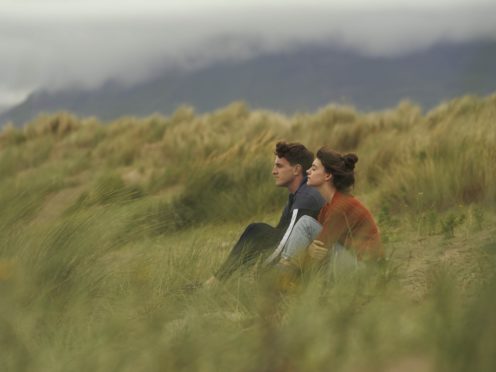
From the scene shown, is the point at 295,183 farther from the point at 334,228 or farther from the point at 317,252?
the point at 317,252

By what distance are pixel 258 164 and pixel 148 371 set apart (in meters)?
8.24

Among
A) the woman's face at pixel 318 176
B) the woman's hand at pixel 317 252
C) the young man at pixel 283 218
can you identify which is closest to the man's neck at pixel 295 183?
the young man at pixel 283 218

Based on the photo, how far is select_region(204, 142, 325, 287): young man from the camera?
5.20m

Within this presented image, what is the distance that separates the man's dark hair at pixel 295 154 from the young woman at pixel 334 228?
1.93 feet

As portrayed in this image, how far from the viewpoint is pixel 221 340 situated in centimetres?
309

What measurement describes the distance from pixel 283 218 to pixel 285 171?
0.30m

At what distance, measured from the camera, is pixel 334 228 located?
5.21m

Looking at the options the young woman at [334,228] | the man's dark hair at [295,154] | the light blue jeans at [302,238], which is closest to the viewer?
the young woman at [334,228]

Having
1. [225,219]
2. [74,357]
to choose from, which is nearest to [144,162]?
[225,219]

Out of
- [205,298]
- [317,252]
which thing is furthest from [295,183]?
[205,298]

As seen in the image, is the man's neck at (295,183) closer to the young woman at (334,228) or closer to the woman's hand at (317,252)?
the young woman at (334,228)

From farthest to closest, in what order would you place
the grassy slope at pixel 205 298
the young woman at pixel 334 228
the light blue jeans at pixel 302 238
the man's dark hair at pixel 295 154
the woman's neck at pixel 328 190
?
the man's dark hair at pixel 295 154 → the woman's neck at pixel 328 190 → the light blue jeans at pixel 302 238 → the young woman at pixel 334 228 → the grassy slope at pixel 205 298

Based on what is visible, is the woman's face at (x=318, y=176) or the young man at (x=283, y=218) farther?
the woman's face at (x=318, y=176)

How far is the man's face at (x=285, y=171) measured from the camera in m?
6.25
